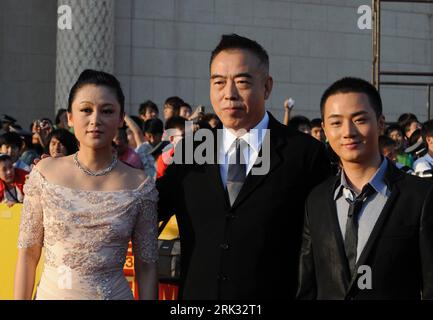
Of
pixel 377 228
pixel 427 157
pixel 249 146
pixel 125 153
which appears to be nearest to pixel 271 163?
pixel 249 146

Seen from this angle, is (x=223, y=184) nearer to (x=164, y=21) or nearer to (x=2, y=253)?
(x=2, y=253)

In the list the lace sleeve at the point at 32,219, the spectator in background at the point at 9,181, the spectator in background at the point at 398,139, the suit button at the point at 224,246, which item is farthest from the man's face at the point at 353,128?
the spectator in background at the point at 398,139

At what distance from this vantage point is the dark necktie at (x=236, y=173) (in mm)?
3598

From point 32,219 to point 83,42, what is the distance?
8462mm

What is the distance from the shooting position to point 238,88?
141 inches

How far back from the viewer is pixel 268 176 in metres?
3.59

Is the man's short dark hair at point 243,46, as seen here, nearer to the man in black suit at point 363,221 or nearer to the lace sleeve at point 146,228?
the man in black suit at point 363,221

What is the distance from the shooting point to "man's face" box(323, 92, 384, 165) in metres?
3.37

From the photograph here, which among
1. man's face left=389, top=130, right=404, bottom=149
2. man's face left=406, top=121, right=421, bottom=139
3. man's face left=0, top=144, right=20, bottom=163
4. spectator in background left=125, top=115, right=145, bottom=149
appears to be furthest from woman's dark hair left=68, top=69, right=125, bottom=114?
man's face left=406, top=121, right=421, bottom=139

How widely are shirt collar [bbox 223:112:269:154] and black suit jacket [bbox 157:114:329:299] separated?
0.07m

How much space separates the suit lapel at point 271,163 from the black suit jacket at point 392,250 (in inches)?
13.4

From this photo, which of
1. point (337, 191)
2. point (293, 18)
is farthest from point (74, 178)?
point (293, 18)

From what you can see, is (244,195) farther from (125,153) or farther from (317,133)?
→ (317,133)

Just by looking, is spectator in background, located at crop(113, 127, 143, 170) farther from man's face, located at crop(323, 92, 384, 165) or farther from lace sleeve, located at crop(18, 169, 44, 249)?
man's face, located at crop(323, 92, 384, 165)
